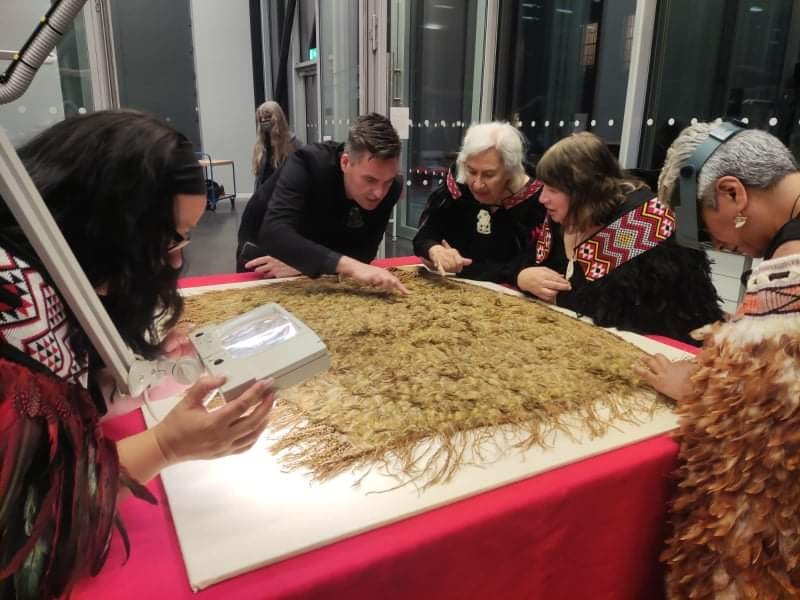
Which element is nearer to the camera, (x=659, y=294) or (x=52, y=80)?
(x=659, y=294)

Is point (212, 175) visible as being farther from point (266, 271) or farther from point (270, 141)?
point (266, 271)

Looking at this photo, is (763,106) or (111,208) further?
(763,106)

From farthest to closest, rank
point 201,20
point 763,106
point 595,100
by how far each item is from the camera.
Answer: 1. point 201,20
2. point 595,100
3. point 763,106

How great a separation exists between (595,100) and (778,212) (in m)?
2.68

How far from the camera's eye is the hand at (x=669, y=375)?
1.00 meters

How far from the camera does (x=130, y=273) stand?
769 mm

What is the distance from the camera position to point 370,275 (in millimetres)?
1604

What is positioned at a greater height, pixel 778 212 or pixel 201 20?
pixel 201 20

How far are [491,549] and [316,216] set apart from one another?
4.27ft

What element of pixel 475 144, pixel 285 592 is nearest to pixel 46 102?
pixel 475 144

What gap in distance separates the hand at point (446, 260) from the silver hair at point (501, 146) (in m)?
0.25

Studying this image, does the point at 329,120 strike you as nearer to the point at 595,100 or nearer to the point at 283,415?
the point at 595,100

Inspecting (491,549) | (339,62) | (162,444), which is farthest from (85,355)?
(339,62)

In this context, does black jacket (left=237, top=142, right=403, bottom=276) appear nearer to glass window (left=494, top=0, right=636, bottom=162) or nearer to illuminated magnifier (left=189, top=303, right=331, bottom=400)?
illuminated magnifier (left=189, top=303, right=331, bottom=400)
